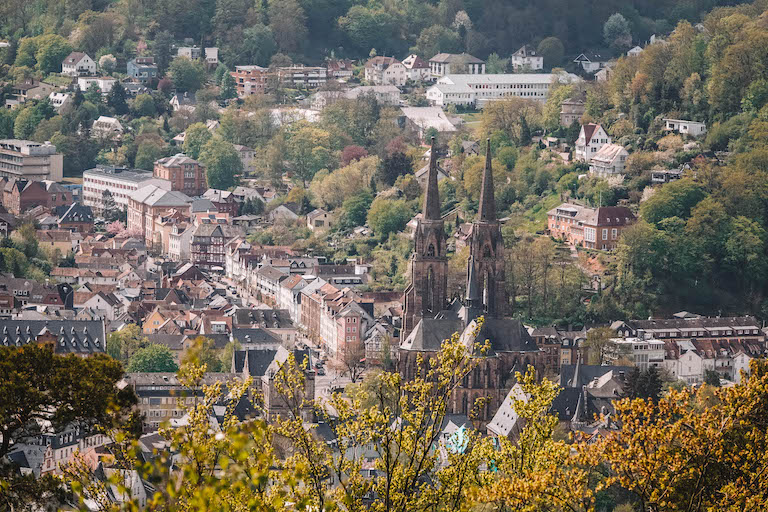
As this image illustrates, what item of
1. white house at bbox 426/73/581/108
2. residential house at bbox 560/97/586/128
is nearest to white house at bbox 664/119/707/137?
residential house at bbox 560/97/586/128

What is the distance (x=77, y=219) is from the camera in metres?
114

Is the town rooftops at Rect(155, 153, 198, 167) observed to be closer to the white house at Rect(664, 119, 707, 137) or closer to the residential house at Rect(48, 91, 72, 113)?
the residential house at Rect(48, 91, 72, 113)

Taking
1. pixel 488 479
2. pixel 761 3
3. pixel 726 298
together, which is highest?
pixel 761 3

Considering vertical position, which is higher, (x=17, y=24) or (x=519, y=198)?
(x=17, y=24)

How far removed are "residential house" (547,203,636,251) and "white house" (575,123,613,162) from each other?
396 inches

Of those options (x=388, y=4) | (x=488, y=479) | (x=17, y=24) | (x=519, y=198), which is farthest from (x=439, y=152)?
(x=488, y=479)

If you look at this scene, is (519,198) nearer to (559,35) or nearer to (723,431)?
(559,35)

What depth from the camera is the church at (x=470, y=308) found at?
71438 millimetres

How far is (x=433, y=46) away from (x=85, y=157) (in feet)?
123

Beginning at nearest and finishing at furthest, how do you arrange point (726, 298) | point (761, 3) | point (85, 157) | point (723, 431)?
point (723, 431), point (726, 298), point (761, 3), point (85, 157)

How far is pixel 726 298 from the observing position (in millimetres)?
90500

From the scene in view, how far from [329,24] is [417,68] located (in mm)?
12399

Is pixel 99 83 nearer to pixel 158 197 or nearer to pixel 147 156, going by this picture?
pixel 147 156

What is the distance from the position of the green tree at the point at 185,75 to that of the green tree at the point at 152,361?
2776 inches
